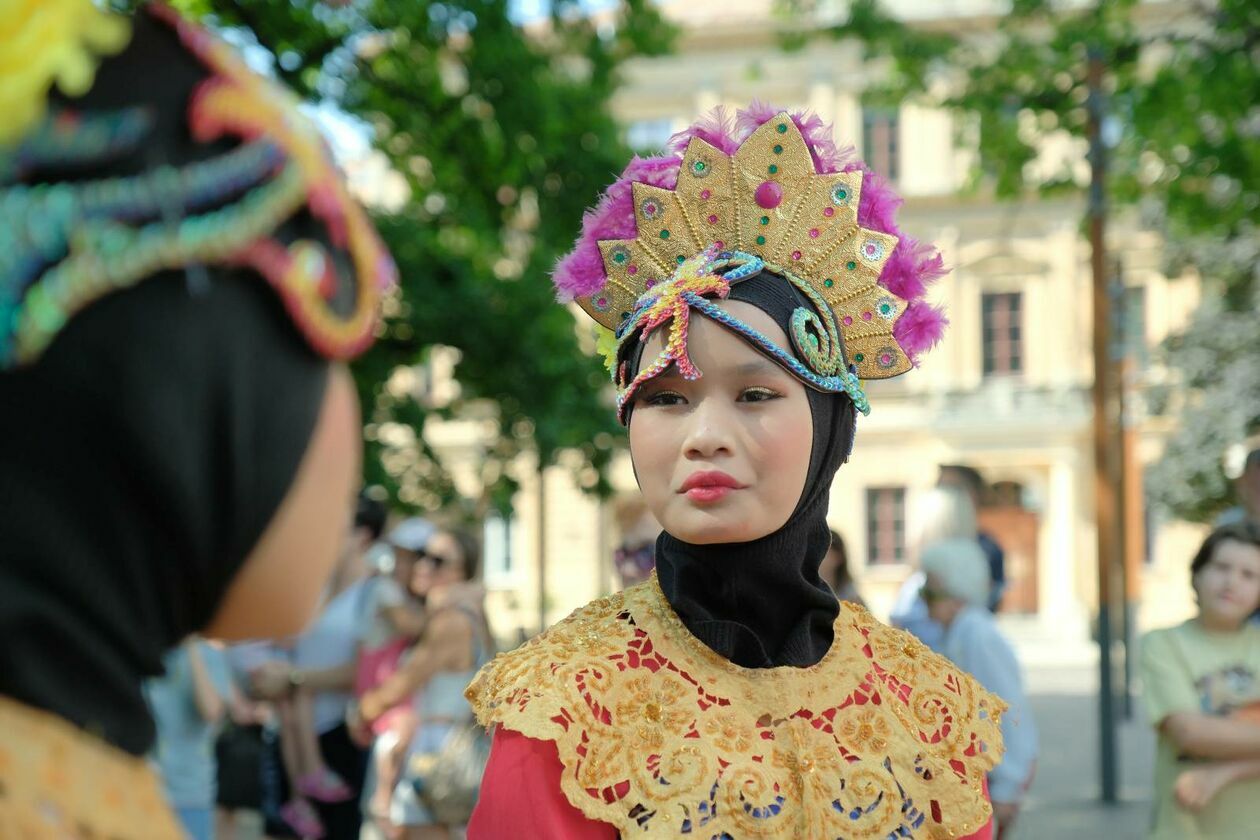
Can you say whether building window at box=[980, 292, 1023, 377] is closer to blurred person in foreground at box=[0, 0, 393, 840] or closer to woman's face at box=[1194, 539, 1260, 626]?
woman's face at box=[1194, 539, 1260, 626]

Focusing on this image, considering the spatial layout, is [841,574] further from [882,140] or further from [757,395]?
[882,140]

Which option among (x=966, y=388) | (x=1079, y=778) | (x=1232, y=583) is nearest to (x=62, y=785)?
(x=1232, y=583)

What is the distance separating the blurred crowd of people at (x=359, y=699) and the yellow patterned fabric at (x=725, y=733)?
3.64m

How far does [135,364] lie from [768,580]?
152 cm

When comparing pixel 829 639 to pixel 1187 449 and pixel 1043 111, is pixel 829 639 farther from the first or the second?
pixel 1187 449

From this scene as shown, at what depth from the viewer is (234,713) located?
6414 mm

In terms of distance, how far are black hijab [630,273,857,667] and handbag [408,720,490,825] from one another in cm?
342

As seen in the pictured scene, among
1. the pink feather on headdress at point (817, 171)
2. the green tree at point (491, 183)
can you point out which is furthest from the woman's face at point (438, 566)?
the green tree at point (491, 183)

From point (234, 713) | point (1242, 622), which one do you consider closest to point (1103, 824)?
point (1242, 622)

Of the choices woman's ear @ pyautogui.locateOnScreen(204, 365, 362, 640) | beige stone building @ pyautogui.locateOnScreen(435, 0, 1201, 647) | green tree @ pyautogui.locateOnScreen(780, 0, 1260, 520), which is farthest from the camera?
beige stone building @ pyautogui.locateOnScreen(435, 0, 1201, 647)

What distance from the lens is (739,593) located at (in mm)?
2451

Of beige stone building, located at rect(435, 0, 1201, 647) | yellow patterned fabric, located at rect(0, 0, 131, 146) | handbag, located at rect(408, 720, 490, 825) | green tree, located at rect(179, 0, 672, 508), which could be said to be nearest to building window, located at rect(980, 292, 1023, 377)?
beige stone building, located at rect(435, 0, 1201, 647)

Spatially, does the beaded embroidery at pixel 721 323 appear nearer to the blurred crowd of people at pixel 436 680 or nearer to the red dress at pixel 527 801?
the red dress at pixel 527 801

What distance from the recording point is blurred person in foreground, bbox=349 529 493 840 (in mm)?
5965
